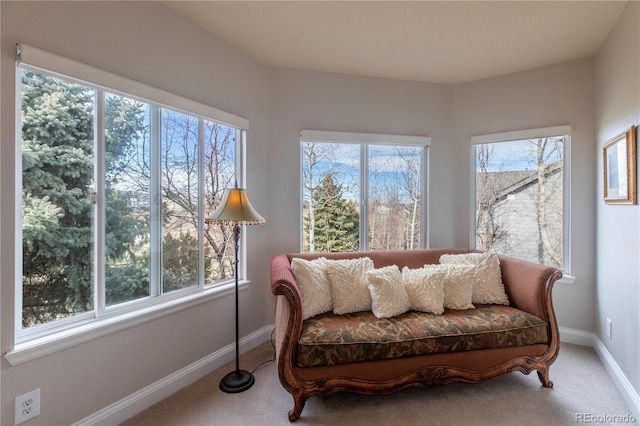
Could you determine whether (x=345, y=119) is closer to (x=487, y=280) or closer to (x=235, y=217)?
(x=235, y=217)

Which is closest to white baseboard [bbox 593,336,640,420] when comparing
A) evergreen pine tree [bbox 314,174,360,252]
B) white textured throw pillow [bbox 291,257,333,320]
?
white textured throw pillow [bbox 291,257,333,320]

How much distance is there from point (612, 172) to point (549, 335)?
4.28 ft

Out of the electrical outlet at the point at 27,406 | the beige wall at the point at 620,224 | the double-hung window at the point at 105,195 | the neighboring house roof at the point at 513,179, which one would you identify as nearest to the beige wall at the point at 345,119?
the neighboring house roof at the point at 513,179

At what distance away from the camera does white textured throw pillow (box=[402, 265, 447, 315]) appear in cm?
212

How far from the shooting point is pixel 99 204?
1671 millimetres

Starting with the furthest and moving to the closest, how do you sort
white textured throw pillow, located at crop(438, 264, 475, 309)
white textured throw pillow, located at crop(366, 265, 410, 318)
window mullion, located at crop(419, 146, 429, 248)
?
window mullion, located at crop(419, 146, 429, 248) → white textured throw pillow, located at crop(438, 264, 475, 309) → white textured throw pillow, located at crop(366, 265, 410, 318)

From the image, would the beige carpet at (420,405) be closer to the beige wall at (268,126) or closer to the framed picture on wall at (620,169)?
the beige wall at (268,126)

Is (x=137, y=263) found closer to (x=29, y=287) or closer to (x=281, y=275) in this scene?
(x=29, y=287)

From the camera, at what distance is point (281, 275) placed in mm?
1846

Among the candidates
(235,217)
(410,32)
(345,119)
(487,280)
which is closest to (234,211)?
(235,217)

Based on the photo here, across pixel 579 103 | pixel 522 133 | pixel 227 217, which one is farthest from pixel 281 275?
pixel 579 103

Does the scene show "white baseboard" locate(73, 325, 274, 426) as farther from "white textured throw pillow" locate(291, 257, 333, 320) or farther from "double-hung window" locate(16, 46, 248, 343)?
"white textured throw pillow" locate(291, 257, 333, 320)

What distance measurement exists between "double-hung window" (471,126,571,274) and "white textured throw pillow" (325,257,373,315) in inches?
67.9

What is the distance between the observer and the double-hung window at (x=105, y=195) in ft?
4.72
